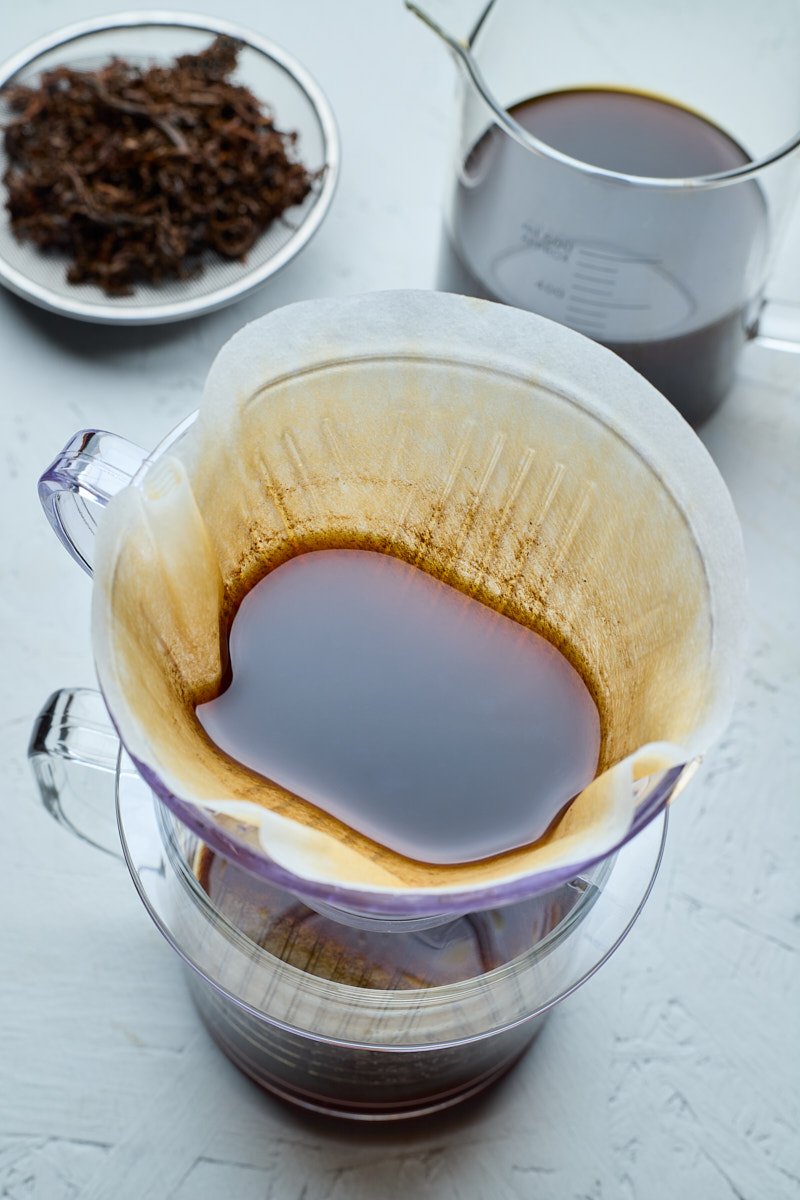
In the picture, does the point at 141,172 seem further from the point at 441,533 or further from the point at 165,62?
the point at 441,533

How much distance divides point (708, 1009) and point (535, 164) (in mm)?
525

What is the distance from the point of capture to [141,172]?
99 cm

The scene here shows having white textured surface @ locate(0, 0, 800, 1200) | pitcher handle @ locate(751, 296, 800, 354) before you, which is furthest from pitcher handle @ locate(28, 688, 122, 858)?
pitcher handle @ locate(751, 296, 800, 354)

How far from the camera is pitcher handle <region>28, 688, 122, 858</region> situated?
667 millimetres

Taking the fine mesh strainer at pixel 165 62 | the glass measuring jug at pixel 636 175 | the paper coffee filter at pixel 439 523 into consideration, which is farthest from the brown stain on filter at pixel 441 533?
the fine mesh strainer at pixel 165 62

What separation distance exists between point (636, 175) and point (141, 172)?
Result: 37cm

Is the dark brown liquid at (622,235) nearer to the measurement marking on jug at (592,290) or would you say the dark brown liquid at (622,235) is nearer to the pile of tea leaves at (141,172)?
the measurement marking on jug at (592,290)

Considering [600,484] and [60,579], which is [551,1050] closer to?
[600,484]

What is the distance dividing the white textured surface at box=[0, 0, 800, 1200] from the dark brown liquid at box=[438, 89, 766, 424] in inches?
5.9

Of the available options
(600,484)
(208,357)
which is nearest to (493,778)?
(600,484)

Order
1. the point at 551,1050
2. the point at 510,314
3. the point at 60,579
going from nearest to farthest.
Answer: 1. the point at 510,314
2. the point at 551,1050
3. the point at 60,579

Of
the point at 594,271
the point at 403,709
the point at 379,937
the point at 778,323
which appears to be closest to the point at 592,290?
the point at 594,271

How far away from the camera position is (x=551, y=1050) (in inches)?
31.0

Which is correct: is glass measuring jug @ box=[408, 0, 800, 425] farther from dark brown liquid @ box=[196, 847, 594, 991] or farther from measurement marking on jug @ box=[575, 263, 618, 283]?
dark brown liquid @ box=[196, 847, 594, 991]
